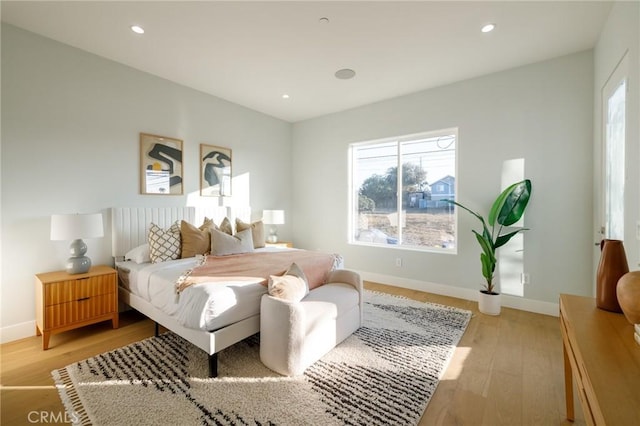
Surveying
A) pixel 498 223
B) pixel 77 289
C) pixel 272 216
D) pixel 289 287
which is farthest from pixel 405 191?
pixel 77 289

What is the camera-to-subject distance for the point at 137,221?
3270 mm

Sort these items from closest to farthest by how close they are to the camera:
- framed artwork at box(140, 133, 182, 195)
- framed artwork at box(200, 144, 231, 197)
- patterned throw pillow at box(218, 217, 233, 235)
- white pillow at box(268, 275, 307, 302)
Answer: white pillow at box(268, 275, 307, 302) < framed artwork at box(140, 133, 182, 195) < patterned throw pillow at box(218, 217, 233, 235) < framed artwork at box(200, 144, 231, 197)

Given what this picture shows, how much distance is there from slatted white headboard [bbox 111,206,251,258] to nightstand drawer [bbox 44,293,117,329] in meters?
0.58

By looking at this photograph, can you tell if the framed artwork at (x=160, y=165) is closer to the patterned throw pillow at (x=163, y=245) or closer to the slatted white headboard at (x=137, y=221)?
the slatted white headboard at (x=137, y=221)

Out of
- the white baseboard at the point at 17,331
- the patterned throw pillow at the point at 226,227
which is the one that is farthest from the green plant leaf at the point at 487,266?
the white baseboard at the point at 17,331

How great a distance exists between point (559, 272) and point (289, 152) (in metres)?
4.46

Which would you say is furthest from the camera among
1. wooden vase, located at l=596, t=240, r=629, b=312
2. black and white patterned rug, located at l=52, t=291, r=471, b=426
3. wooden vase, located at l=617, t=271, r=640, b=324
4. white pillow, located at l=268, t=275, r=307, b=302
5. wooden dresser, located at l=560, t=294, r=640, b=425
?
white pillow, located at l=268, t=275, r=307, b=302

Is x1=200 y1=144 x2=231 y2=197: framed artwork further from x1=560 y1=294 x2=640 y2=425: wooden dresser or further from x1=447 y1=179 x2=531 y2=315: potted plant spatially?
x1=560 y1=294 x2=640 y2=425: wooden dresser

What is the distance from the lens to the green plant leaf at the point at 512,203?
302 centimetres

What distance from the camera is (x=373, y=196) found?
4.61 meters

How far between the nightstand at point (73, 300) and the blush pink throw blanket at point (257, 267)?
0.97 metres

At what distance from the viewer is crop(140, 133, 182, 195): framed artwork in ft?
11.1

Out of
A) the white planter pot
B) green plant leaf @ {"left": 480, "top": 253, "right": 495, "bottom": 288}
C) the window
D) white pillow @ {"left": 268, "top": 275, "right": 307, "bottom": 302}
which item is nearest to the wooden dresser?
white pillow @ {"left": 268, "top": 275, "right": 307, "bottom": 302}

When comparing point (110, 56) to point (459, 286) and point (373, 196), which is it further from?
point (459, 286)
